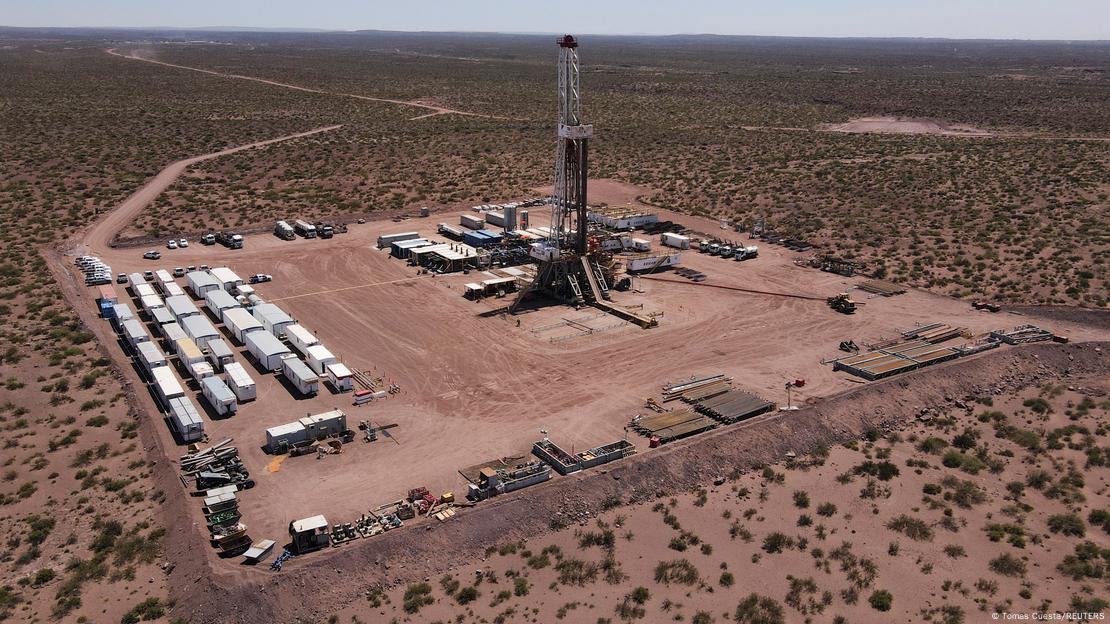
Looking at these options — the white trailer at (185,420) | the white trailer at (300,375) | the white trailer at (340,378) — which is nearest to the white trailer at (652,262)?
the white trailer at (340,378)

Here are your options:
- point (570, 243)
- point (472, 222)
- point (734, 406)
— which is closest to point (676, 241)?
point (570, 243)

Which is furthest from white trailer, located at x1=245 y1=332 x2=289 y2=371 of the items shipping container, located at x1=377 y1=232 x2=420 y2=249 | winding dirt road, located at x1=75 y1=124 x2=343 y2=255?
winding dirt road, located at x1=75 y1=124 x2=343 y2=255

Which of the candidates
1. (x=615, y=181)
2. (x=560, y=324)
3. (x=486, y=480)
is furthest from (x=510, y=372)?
(x=615, y=181)

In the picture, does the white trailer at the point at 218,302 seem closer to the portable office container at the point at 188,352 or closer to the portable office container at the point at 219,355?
the portable office container at the point at 188,352

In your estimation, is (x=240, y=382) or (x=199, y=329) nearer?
(x=240, y=382)

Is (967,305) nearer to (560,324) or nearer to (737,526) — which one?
(560,324)

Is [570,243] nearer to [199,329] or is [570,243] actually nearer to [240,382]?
[199,329]
